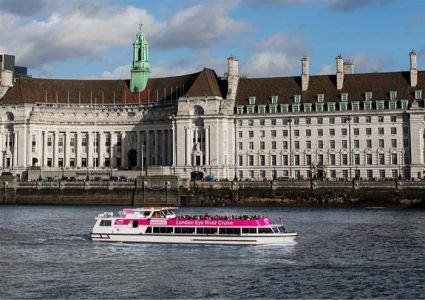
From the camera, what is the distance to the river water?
149 ft

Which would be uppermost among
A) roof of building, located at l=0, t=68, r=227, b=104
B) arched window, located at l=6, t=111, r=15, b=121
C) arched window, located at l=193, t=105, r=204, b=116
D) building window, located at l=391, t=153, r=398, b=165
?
roof of building, located at l=0, t=68, r=227, b=104

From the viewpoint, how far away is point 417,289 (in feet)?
149

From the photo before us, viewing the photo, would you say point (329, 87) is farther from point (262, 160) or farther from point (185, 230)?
point (185, 230)

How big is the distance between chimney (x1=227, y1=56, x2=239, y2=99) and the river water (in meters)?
61.9

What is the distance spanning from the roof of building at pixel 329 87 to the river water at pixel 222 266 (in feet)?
172

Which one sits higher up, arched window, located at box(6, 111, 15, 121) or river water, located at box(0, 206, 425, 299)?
arched window, located at box(6, 111, 15, 121)

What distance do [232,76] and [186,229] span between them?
76360 mm

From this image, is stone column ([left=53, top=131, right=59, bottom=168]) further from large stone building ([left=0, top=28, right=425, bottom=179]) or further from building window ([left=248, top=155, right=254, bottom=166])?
building window ([left=248, top=155, right=254, bottom=166])

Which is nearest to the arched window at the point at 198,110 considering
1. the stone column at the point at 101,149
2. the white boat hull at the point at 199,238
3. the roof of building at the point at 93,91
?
the roof of building at the point at 93,91

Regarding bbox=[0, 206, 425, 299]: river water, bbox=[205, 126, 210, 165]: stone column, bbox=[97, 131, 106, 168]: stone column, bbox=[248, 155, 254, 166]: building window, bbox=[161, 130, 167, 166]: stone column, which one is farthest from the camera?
bbox=[97, 131, 106, 168]: stone column

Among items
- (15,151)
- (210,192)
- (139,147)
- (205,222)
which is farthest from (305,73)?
(205,222)

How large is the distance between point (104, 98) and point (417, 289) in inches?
4779

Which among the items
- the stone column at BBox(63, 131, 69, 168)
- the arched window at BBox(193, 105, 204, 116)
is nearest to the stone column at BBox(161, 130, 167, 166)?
the arched window at BBox(193, 105, 204, 116)

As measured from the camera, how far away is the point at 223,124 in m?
138
